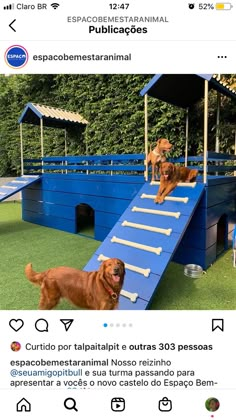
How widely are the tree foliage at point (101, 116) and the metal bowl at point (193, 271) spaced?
2799 mm

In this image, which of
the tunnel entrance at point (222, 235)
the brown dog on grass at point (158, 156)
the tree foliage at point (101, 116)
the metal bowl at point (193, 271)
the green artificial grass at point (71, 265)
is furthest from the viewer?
the tree foliage at point (101, 116)

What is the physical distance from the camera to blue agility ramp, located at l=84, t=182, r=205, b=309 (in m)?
1.90

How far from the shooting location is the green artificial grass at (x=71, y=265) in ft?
6.83

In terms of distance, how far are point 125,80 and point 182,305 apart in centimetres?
530

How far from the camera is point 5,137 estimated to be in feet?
31.4
